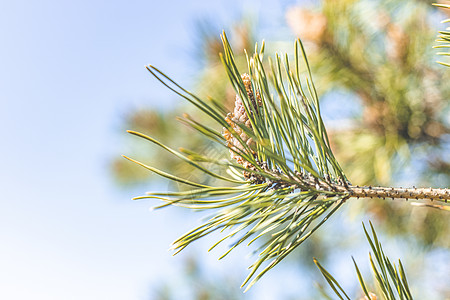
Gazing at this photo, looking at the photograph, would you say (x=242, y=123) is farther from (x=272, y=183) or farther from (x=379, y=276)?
(x=379, y=276)

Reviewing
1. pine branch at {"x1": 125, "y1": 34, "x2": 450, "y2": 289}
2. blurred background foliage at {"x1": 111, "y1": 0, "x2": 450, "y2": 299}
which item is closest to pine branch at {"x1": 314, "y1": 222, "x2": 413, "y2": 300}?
pine branch at {"x1": 125, "y1": 34, "x2": 450, "y2": 289}

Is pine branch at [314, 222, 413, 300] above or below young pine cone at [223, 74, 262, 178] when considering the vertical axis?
below

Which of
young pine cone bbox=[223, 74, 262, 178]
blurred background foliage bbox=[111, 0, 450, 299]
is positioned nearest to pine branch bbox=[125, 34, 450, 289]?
young pine cone bbox=[223, 74, 262, 178]

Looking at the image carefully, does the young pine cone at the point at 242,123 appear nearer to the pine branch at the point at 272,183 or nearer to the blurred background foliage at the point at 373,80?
the pine branch at the point at 272,183

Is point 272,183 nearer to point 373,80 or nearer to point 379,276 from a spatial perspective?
→ point 379,276

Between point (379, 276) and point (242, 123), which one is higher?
point (242, 123)

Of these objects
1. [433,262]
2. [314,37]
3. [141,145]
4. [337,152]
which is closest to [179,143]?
[141,145]

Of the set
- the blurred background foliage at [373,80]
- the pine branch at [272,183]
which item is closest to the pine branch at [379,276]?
the pine branch at [272,183]

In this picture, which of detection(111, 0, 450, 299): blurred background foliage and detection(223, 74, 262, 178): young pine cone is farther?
detection(111, 0, 450, 299): blurred background foliage

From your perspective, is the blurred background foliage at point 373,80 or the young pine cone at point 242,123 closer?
the young pine cone at point 242,123

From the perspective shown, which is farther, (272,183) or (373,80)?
(373,80)

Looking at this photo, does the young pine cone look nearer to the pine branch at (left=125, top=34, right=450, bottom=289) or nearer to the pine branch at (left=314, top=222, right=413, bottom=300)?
the pine branch at (left=125, top=34, right=450, bottom=289)

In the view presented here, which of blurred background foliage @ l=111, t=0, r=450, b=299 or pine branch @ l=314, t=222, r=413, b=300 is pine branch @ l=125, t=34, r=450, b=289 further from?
blurred background foliage @ l=111, t=0, r=450, b=299

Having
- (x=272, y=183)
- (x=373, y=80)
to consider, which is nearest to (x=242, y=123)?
(x=272, y=183)
